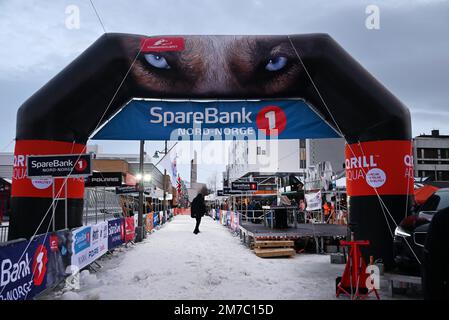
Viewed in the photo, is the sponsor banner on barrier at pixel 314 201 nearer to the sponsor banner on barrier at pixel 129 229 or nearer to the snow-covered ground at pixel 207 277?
the snow-covered ground at pixel 207 277

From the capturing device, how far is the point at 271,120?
946 centimetres

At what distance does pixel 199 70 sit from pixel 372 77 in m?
3.88

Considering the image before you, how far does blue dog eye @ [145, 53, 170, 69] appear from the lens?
8531mm

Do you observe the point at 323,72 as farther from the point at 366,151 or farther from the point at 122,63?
the point at 122,63

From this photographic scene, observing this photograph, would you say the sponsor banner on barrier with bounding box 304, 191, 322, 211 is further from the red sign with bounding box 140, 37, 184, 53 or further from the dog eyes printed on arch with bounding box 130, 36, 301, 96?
the red sign with bounding box 140, 37, 184, 53

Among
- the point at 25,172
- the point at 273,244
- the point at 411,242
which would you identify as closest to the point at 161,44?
the point at 25,172

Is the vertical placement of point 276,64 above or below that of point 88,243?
above

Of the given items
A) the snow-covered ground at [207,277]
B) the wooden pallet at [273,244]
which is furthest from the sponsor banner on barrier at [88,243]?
the wooden pallet at [273,244]

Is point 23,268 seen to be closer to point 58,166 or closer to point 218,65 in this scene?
point 58,166

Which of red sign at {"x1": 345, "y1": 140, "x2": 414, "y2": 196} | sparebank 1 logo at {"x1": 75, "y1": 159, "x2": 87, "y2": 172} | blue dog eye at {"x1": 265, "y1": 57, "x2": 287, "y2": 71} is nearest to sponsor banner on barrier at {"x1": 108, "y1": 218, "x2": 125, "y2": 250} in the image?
sparebank 1 logo at {"x1": 75, "y1": 159, "x2": 87, "y2": 172}

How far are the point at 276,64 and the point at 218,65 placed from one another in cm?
136

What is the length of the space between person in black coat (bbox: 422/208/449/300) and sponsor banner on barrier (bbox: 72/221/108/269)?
21.6 ft

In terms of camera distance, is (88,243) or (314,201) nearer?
(88,243)
